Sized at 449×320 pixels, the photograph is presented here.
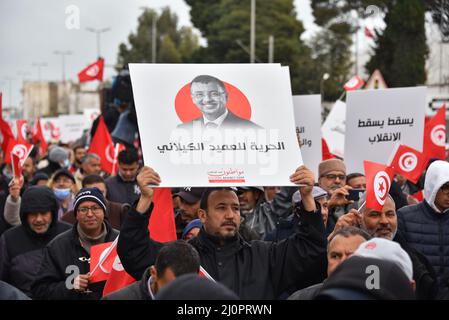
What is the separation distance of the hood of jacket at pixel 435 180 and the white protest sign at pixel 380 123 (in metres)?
2.42

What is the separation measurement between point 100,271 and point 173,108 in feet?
3.87

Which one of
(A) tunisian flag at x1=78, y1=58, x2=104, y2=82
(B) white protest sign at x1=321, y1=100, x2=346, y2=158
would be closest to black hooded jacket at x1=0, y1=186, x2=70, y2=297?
(B) white protest sign at x1=321, y1=100, x2=346, y2=158

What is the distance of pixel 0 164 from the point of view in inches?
558

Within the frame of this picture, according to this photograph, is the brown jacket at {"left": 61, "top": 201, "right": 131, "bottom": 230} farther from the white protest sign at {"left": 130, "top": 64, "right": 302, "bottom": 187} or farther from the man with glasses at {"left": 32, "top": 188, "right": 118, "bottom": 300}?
the white protest sign at {"left": 130, "top": 64, "right": 302, "bottom": 187}

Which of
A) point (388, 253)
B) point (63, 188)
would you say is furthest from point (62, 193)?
point (388, 253)

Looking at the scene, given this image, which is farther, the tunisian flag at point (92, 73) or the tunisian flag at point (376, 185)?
the tunisian flag at point (92, 73)

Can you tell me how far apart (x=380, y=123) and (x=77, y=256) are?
3862mm

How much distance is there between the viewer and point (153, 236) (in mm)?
5426

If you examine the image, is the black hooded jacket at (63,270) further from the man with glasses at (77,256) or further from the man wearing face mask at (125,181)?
the man wearing face mask at (125,181)

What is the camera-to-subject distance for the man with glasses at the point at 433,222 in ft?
18.6

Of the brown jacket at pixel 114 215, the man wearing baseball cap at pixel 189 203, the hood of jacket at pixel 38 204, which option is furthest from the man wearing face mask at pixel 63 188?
the man wearing baseball cap at pixel 189 203

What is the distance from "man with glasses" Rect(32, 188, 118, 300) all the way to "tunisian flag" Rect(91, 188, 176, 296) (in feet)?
0.50

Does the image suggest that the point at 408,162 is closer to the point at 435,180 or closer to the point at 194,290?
the point at 435,180

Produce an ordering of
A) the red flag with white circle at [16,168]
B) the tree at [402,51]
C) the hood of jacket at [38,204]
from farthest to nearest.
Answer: the tree at [402,51], the red flag with white circle at [16,168], the hood of jacket at [38,204]
